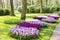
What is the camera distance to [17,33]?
26.1 ft

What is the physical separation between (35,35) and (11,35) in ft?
3.41

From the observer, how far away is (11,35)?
830cm

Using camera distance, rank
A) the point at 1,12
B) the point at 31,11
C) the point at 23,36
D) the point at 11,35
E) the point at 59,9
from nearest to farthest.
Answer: the point at 23,36 < the point at 11,35 < the point at 1,12 < the point at 31,11 < the point at 59,9

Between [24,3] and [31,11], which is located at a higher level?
[24,3]

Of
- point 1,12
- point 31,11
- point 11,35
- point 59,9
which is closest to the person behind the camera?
point 11,35

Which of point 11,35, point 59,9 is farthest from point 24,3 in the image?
point 59,9

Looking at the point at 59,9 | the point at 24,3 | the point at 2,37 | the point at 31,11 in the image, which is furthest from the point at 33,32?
the point at 59,9

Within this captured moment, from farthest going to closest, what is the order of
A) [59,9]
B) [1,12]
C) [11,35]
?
[59,9]
[1,12]
[11,35]

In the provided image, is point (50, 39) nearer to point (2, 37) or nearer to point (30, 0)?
point (2, 37)

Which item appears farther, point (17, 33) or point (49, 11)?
point (49, 11)

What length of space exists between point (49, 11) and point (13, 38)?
24582mm

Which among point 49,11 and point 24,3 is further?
point 49,11

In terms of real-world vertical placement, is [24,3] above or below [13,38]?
above

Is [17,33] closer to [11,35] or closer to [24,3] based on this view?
[11,35]
